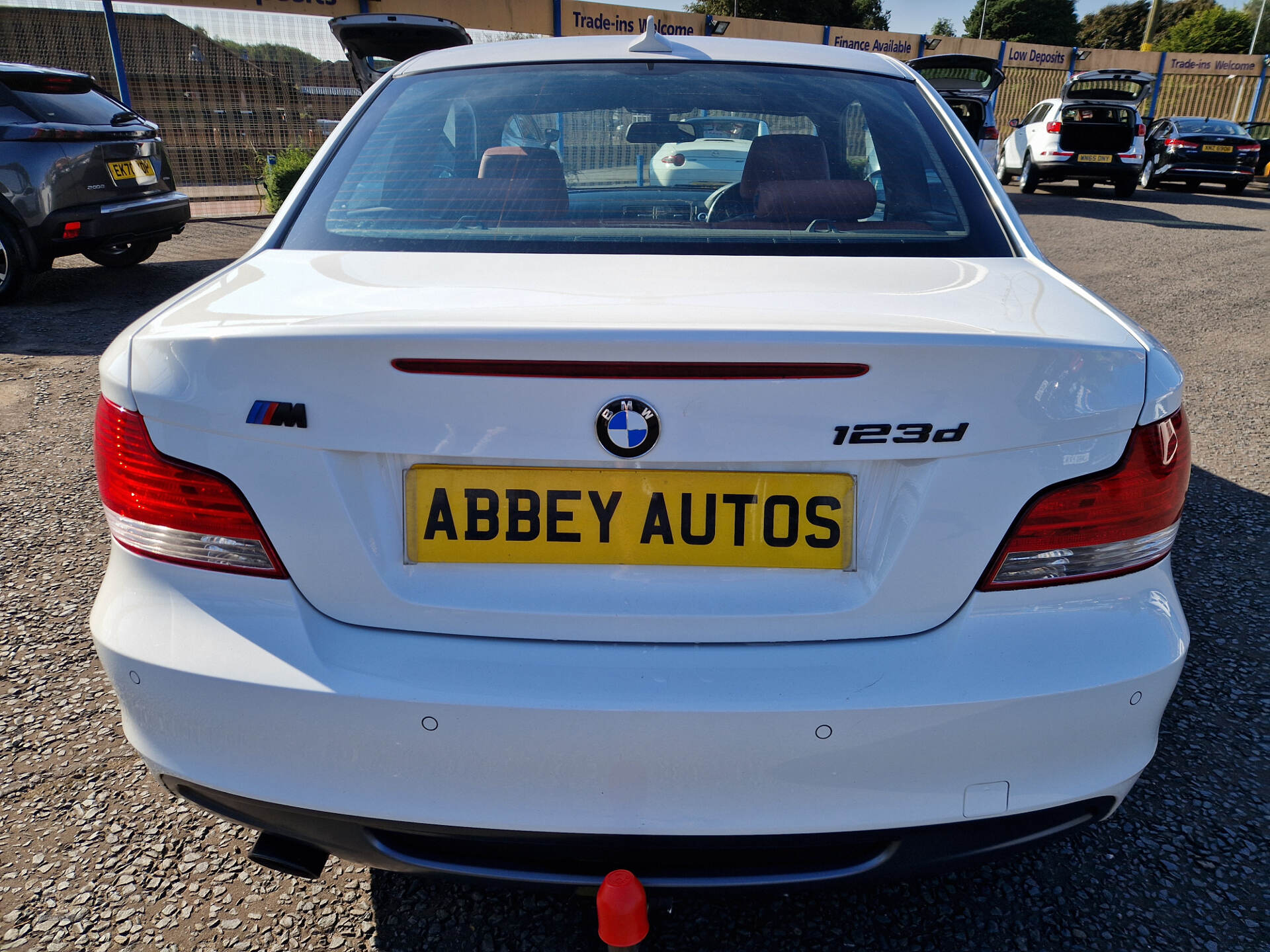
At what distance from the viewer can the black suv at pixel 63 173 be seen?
6.71 m

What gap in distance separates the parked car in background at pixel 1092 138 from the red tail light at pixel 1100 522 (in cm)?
1694

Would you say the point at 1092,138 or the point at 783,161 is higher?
the point at 783,161

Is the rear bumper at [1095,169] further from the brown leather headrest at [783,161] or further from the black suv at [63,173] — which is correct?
the brown leather headrest at [783,161]

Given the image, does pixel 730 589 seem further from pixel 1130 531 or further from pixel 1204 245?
pixel 1204 245

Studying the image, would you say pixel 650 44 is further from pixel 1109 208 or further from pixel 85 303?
pixel 1109 208

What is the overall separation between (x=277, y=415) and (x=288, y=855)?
0.73 metres

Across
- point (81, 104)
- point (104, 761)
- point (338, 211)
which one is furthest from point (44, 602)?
point (81, 104)

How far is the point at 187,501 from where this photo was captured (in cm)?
139

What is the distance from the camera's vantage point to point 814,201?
6.48 feet

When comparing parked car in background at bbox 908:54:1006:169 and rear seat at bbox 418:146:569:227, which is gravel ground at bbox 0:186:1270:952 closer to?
rear seat at bbox 418:146:569:227

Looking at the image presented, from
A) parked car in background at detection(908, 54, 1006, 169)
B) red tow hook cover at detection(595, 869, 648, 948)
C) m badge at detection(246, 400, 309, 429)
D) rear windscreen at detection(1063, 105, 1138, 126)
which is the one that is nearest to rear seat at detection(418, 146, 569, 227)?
m badge at detection(246, 400, 309, 429)

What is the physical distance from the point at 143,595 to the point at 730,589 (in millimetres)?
909

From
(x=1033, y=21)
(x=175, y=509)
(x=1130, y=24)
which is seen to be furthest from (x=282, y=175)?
(x=1130, y=24)

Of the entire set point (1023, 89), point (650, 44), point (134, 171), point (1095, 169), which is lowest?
point (1095, 169)
